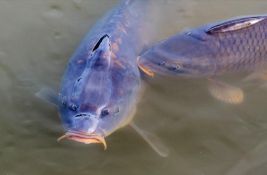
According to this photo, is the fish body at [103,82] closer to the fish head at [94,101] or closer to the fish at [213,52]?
the fish head at [94,101]

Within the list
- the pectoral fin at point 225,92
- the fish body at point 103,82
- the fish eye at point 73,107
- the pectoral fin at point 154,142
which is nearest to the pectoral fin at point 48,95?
the fish body at point 103,82

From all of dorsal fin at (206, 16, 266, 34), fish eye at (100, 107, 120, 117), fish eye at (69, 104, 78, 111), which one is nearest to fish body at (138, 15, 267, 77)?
dorsal fin at (206, 16, 266, 34)

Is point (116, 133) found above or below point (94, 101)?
below

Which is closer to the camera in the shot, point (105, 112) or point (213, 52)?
point (105, 112)

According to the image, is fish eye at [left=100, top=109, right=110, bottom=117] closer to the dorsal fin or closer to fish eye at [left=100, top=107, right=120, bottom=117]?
fish eye at [left=100, top=107, right=120, bottom=117]

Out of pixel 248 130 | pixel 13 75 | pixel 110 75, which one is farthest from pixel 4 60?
pixel 248 130

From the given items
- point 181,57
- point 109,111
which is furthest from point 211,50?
point 109,111

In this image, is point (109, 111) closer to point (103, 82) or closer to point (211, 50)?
point (103, 82)
